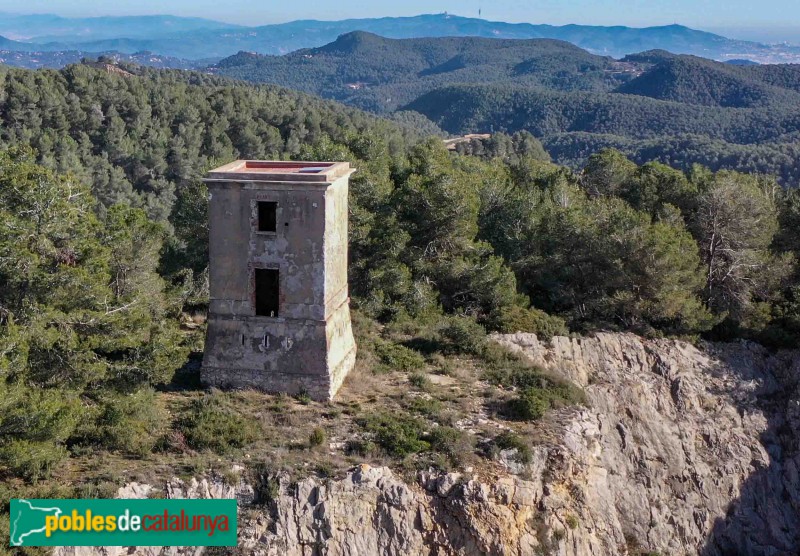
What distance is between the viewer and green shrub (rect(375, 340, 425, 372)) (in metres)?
19.2

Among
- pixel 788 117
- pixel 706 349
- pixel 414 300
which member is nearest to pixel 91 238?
pixel 414 300

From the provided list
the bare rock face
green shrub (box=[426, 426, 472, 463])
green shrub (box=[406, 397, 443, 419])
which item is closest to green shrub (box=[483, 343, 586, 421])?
the bare rock face

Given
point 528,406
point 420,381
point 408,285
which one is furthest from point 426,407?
point 408,285

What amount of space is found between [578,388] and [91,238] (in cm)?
1281

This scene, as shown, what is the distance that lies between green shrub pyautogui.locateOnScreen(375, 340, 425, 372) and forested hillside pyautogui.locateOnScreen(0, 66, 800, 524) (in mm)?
58

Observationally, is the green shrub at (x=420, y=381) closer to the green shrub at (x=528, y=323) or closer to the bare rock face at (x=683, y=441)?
the bare rock face at (x=683, y=441)

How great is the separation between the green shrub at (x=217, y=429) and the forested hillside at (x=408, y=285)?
0.17 feet

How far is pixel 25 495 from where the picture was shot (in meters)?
12.2

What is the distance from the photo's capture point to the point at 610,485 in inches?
680

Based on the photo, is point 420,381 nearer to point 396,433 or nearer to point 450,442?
point 396,433

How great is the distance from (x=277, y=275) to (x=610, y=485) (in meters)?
9.78

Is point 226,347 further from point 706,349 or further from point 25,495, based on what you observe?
point 706,349

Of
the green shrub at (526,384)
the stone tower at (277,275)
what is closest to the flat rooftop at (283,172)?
the stone tower at (277,275)

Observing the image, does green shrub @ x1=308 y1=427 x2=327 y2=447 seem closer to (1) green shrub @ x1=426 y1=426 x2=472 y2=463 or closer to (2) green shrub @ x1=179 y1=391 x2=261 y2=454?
(2) green shrub @ x1=179 y1=391 x2=261 y2=454
